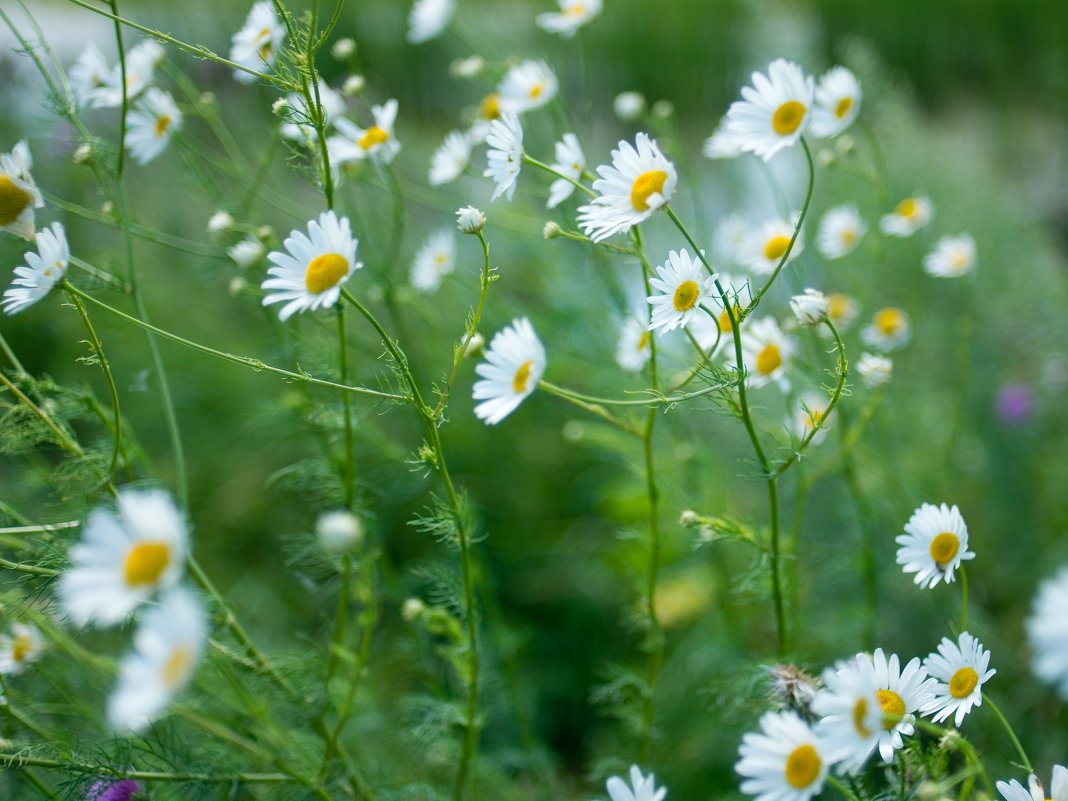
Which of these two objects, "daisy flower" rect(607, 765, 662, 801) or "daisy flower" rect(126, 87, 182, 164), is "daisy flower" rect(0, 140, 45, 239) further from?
"daisy flower" rect(607, 765, 662, 801)

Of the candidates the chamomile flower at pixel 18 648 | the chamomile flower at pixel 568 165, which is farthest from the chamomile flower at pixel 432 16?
the chamomile flower at pixel 18 648

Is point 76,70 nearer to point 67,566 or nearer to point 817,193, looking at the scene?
point 67,566

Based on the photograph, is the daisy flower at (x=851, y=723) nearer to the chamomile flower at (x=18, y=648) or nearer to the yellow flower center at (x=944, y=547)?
the yellow flower center at (x=944, y=547)

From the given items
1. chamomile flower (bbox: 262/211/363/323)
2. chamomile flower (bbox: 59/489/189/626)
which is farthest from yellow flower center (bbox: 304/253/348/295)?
chamomile flower (bbox: 59/489/189/626)

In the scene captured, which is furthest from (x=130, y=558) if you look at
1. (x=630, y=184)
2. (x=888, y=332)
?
(x=888, y=332)

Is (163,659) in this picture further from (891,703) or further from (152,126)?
(152,126)

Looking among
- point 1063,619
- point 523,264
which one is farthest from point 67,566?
point 523,264
